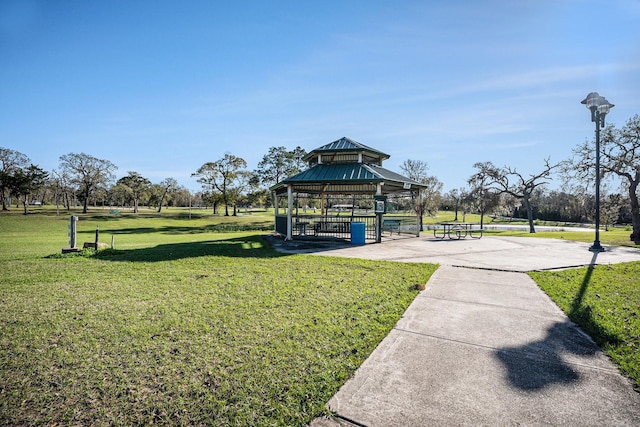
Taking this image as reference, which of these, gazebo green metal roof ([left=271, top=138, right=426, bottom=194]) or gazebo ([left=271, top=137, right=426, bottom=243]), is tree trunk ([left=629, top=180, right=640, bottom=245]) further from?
gazebo green metal roof ([left=271, top=138, right=426, bottom=194])

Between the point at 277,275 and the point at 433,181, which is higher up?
the point at 433,181

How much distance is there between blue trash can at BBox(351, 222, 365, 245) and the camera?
1431 centimetres

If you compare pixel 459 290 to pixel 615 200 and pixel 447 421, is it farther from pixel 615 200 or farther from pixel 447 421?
pixel 615 200

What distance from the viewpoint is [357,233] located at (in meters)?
14.4

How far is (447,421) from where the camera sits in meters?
2.42

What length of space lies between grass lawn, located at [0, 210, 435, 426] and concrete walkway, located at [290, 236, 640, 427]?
0.33 metres

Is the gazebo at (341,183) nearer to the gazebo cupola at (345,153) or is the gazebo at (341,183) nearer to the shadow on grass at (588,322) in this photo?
the gazebo cupola at (345,153)

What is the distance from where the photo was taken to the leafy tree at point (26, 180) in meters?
41.6

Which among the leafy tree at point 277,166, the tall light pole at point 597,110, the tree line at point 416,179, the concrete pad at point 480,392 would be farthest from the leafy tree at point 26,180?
the tall light pole at point 597,110

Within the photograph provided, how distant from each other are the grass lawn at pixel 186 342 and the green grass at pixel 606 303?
8.52ft

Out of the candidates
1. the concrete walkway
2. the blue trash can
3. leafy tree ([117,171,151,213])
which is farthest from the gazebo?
leafy tree ([117,171,151,213])

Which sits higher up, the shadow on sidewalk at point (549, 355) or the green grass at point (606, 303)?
the green grass at point (606, 303)

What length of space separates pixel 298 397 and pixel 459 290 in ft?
15.6

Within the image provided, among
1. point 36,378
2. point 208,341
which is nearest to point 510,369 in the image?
point 208,341
